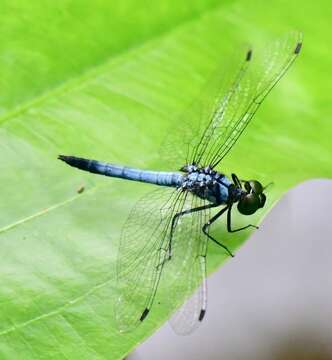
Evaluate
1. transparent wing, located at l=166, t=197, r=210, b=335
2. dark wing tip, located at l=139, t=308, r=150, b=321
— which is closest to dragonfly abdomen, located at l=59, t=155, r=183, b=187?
transparent wing, located at l=166, t=197, r=210, b=335

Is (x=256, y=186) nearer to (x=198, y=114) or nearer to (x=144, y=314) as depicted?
(x=198, y=114)

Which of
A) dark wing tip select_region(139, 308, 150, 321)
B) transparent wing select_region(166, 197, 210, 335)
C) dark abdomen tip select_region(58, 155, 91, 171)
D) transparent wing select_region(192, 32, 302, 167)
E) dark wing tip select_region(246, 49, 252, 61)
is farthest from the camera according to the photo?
dark wing tip select_region(246, 49, 252, 61)

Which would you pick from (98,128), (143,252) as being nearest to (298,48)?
(98,128)

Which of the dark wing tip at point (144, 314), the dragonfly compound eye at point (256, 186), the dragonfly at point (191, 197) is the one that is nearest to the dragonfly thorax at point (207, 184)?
the dragonfly at point (191, 197)

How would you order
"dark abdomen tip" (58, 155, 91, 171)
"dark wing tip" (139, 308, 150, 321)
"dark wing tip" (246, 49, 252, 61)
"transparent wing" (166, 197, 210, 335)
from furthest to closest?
"dark wing tip" (246, 49, 252, 61)
"dark abdomen tip" (58, 155, 91, 171)
"transparent wing" (166, 197, 210, 335)
"dark wing tip" (139, 308, 150, 321)

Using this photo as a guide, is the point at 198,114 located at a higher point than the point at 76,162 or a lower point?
higher

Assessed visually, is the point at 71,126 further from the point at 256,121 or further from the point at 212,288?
the point at 212,288

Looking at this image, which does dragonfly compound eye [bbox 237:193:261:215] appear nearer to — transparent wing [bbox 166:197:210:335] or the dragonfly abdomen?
transparent wing [bbox 166:197:210:335]

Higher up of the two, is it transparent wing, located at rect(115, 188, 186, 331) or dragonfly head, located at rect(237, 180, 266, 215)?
dragonfly head, located at rect(237, 180, 266, 215)
